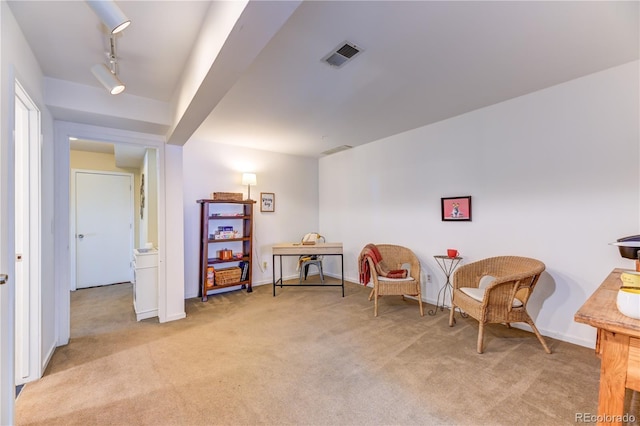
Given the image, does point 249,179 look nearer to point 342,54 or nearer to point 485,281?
point 342,54

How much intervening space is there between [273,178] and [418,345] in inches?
140

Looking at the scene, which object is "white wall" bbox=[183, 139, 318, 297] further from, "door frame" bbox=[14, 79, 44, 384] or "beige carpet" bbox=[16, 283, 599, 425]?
"door frame" bbox=[14, 79, 44, 384]

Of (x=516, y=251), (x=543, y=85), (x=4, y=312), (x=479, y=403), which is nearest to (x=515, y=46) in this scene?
(x=543, y=85)

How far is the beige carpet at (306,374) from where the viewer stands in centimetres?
165

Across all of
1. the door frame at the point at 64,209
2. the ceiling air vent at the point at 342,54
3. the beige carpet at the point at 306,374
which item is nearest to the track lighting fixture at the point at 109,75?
the door frame at the point at 64,209

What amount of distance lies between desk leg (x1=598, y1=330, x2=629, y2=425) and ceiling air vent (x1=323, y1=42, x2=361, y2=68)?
2055mm

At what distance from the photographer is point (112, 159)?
16.0 ft

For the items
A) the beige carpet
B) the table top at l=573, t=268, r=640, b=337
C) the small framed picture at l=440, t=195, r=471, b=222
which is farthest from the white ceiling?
the beige carpet

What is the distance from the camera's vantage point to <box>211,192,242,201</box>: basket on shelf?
409 centimetres

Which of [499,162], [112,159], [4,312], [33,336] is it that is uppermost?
[112,159]

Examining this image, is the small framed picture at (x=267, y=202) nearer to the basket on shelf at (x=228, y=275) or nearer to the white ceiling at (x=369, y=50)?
the basket on shelf at (x=228, y=275)

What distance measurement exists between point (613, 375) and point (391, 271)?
8.33 feet

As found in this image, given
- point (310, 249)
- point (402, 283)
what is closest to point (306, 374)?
point (402, 283)

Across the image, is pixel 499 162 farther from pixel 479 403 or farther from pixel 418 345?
pixel 479 403
